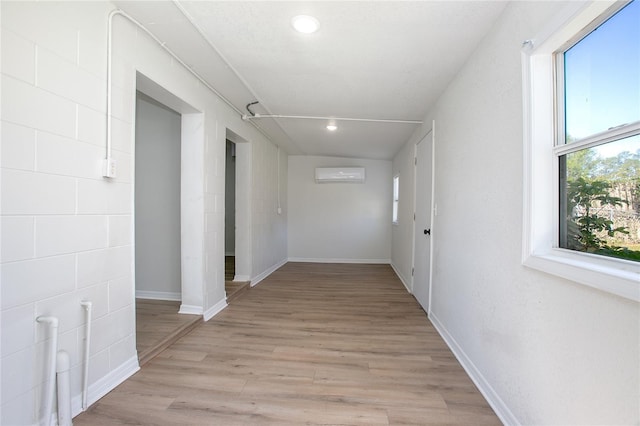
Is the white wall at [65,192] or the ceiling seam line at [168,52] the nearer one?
the white wall at [65,192]

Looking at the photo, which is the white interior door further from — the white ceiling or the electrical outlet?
the electrical outlet

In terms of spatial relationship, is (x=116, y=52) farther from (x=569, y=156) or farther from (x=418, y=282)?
(x=418, y=282)

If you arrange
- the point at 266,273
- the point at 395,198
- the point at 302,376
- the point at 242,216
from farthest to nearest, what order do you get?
the point at 395,198 → the point at 266,273 → the point at 242,216 → the point at 302,376

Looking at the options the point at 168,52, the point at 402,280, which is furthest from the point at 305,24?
the point at 402,280

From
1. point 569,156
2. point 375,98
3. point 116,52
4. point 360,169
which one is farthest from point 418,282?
point 116,52

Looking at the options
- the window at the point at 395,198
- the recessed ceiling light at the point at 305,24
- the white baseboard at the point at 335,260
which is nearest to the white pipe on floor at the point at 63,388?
the recessed ceiling light at the point at 305,24

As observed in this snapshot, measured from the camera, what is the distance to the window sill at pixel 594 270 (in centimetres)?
82

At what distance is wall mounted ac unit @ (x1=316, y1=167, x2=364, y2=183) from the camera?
5.80m

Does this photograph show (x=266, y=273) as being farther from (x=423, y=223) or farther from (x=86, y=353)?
(x=86, y=353)

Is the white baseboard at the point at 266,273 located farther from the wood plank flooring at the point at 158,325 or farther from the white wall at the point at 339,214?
→ the wood plank flooring at the point at 158,325

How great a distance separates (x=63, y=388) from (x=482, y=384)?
2.32 meters

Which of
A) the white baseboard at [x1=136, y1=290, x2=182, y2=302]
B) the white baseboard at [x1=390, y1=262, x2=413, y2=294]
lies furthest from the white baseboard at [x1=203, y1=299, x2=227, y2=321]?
the white baseboard at [x1=390, y1=262, x2=413, y2=294]

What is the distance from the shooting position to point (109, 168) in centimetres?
159

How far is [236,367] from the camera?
1945mm
